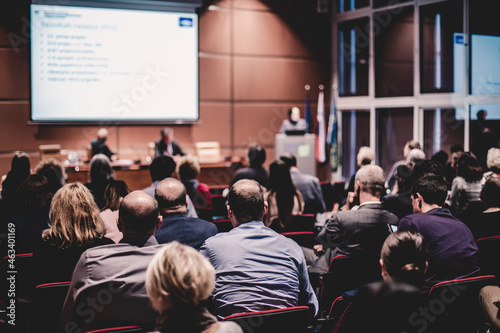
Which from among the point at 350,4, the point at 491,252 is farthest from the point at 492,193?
the point at 350,4

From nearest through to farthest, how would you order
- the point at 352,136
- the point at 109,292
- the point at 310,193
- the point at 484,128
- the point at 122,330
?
the point at 122,330, the point at 109,292, the point at 310,193, the point at 484,128, the point at 352,136

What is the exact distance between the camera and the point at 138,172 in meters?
8.42

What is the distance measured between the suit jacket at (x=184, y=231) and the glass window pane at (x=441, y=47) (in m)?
6.42

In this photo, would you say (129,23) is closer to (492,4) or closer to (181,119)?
(181,119)

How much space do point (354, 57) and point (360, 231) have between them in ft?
26.1

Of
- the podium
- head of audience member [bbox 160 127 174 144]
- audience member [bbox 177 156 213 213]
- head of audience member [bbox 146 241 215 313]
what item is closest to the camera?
head of audience member [bbox 146 241 215 313]

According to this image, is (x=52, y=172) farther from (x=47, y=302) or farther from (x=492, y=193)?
(x=492, y=193)

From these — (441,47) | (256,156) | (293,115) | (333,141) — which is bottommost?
(256,156)

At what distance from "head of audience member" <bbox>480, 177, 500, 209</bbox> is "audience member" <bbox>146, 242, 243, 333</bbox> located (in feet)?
8.85

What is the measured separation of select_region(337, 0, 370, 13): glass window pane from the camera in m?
10.1

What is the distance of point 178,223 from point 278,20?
7.93m

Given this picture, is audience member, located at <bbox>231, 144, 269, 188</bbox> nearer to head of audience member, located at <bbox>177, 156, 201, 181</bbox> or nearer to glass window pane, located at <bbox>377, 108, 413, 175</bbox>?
head of audience member, located at <bbox>177, 156, 201, 181</bbox>

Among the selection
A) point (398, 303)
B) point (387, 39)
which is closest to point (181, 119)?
point (387, 39)

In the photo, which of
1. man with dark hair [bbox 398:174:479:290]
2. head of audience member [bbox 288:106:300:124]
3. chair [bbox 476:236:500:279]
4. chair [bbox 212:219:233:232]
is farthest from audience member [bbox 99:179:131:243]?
head of audience member [bbox 288:106:300:124]
